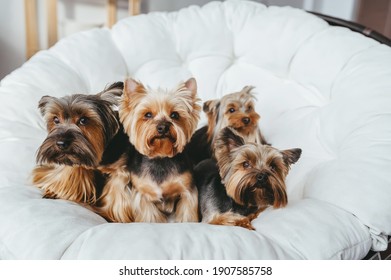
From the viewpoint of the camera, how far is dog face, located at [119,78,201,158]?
855 mm

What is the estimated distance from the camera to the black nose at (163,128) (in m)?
0.84

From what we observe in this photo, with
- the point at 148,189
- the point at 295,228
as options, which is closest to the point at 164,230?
the point at 148,189

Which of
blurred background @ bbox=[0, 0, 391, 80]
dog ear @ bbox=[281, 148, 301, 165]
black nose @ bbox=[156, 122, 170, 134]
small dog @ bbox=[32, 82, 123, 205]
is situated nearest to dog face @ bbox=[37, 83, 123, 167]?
small dog @ bbox=[32, 82, 123, 205]

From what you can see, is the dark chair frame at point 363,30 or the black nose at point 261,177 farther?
the dark chair frame at point 363,30

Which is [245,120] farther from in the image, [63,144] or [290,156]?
[63,144]

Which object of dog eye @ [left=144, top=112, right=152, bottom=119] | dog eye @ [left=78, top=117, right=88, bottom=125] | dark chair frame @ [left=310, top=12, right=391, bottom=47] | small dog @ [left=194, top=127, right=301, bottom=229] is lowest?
small dog @ [left=194, top=127, right=301, bottom=229]

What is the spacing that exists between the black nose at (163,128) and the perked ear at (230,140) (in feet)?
0.44

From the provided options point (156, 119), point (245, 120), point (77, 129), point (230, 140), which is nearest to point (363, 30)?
point (245, 120)

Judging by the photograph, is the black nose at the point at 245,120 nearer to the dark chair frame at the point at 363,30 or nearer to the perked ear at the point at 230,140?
the perked ear at the point at 230,140

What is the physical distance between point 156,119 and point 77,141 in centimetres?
16

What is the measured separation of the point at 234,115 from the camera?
3.41 ft

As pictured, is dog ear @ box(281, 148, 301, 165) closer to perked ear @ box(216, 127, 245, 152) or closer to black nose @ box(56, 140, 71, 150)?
perked ear @ box(216, 127, 245, 152)

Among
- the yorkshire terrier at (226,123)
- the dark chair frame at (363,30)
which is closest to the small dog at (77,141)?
the yorkshire terrier at (226,123)

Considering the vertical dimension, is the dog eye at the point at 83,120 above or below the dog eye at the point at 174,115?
below
